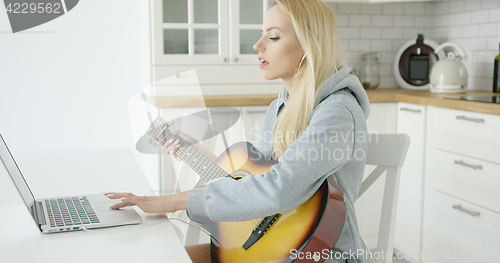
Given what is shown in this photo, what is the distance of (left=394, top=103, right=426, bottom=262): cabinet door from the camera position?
232 cm

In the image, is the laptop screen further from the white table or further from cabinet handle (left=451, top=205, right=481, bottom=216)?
cabinet handle (left=451, top=205, right=481, bottom=216)

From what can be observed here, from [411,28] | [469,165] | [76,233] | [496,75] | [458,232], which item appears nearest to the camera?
[76,233]

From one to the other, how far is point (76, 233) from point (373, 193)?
1945 millimetres

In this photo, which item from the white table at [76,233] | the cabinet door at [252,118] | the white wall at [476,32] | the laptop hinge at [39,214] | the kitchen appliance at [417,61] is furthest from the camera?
the kitchen appliance at [417,61]

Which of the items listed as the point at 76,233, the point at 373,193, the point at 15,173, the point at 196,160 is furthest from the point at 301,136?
the point at 373,193

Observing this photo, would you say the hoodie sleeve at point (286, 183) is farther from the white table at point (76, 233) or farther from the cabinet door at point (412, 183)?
the cabinet door at point (412, 183)

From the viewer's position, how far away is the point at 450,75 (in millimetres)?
2521

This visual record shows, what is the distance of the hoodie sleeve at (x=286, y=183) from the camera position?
3.10ft

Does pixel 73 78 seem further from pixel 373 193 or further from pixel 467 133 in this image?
pixel 467 133

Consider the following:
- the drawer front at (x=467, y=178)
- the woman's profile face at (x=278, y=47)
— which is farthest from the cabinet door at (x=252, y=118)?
the woman's profile face at (x=278, y=47)

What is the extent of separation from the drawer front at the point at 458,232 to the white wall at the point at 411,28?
0.91 m

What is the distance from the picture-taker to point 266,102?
2266 millimetres

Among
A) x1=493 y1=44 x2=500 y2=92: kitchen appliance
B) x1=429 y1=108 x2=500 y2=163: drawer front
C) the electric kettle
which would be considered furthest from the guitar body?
x1=493 y1=44 x2=500 y2=92: kitchen appliance

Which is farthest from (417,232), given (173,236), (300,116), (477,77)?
(173,236)
